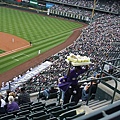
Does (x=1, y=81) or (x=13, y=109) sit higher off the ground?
(x=13, y=109)

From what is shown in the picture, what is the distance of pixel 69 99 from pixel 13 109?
1635 mm

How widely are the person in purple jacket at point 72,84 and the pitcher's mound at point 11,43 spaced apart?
2095 centimetres

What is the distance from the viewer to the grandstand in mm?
4805

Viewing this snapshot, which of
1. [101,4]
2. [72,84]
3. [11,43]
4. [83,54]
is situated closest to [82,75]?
[83,54]

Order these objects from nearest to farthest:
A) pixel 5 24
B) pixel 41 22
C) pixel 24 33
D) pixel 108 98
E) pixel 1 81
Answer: pixel 108 98
pixel 1 81
pixel 24 33
pixel 5 24
pixel 41 22

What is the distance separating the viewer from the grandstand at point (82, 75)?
480 centimetres

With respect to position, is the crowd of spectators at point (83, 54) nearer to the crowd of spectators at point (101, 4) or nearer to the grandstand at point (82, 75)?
the grandstand at point (82, 75)

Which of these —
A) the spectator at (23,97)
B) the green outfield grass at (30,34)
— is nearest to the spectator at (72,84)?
the spectator at (23,97)

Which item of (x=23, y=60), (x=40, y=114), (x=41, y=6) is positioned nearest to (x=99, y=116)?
(x=40, y=114)

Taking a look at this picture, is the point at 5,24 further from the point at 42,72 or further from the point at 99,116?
the point at 99,116

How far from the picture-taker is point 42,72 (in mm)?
20297

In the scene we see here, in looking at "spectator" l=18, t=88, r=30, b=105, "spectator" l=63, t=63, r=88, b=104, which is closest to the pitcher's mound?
"spectator" l=18, t=88, r=30, b=105

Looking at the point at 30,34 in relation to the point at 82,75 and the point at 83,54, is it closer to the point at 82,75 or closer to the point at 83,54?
the point at 83,54

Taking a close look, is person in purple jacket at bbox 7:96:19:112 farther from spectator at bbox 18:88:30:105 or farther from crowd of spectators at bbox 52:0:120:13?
crowd of spectators at bbox 52:0:120:13
